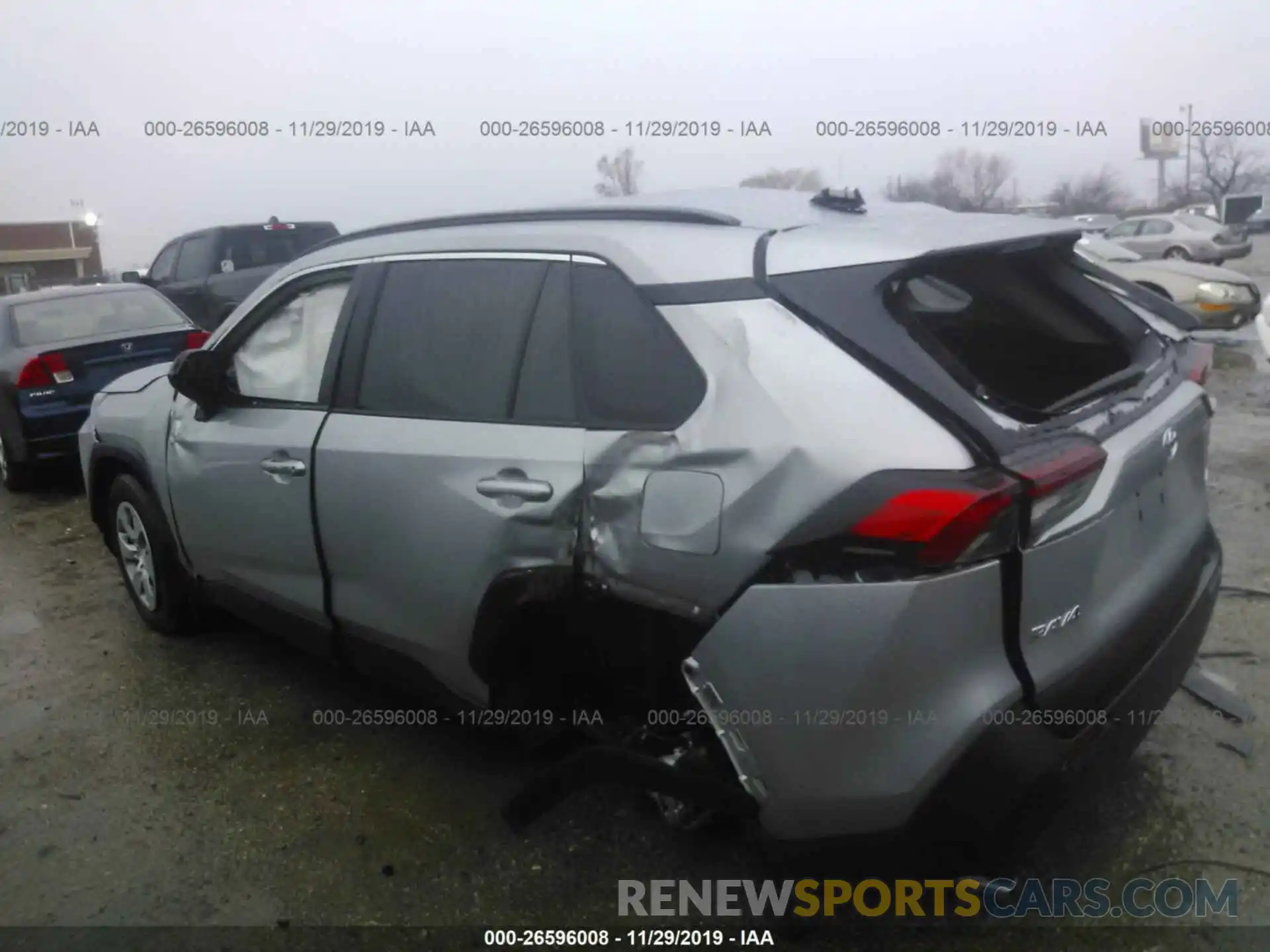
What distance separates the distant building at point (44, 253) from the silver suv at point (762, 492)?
37.7m

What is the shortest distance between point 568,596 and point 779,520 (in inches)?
25.3

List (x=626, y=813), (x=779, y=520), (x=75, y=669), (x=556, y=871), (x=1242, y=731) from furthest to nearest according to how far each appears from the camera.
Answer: (x=75, y=669)
(x=1242, y=731)
(x=626, y=813)
(x=556, y=871)
(x=779, y=520)

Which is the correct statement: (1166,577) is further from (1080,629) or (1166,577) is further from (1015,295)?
(1015,295)

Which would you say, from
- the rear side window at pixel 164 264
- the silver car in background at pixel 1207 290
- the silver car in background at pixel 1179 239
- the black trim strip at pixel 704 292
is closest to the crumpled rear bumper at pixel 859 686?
the black trim strip at pixel 704 292

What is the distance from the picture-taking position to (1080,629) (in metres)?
2.19

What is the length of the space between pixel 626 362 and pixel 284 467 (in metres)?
1.38

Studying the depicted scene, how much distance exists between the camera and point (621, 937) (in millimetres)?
2551

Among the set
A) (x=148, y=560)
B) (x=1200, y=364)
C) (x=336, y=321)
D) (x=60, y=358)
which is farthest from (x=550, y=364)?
(x=60, y=358)

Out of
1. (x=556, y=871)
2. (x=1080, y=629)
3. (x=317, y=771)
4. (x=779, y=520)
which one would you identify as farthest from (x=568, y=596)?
(x=317, y=771)

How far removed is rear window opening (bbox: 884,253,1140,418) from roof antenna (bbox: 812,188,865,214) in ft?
1.02

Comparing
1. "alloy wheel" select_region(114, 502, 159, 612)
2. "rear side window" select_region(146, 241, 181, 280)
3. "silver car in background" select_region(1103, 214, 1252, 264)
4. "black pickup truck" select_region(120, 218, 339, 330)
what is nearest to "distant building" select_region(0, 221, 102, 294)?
"rear side window" select_region(146, 241, 181, 280)

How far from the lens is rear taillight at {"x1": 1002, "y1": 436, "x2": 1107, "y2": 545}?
2002 millimetres

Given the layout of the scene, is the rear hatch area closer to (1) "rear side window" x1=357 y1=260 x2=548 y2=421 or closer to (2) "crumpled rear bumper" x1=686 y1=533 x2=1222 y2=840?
(2) "crumpled rear bumper" x1=686 y1=533 x2=1222 y2=840

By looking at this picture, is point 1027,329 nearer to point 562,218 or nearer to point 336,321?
point 562,218
